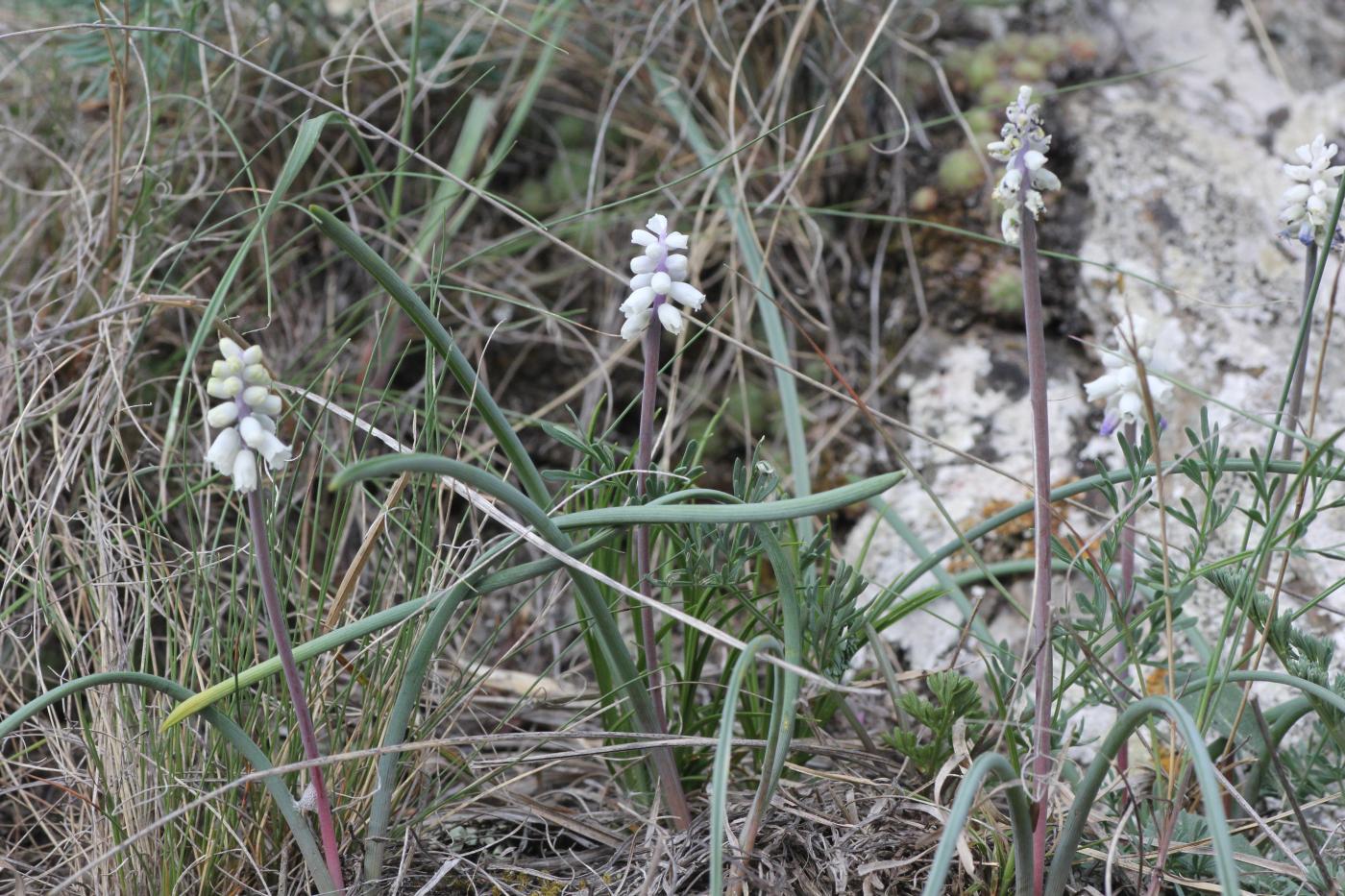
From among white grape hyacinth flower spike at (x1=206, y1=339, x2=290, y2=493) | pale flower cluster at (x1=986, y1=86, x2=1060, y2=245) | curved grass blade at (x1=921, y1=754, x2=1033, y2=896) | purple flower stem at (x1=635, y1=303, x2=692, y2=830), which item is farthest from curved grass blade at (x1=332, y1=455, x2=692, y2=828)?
pale flower cluster at (x1=986, y1=86, x2=1060, y2=245)

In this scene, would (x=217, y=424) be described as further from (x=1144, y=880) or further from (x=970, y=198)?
(x=970, y=198)

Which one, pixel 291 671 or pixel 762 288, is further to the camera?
pixel 762 288

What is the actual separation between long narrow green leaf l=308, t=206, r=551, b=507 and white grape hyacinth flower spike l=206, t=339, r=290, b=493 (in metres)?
0.13

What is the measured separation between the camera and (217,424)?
95 centimetres

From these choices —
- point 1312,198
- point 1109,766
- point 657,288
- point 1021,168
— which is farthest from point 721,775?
point 1312,198

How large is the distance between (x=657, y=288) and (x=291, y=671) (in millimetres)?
513

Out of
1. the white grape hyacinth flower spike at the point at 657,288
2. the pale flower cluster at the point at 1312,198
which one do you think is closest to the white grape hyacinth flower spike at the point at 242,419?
the white grape hyacinth flower spike at the point at 657,288

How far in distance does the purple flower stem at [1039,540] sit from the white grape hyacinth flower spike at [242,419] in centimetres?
68

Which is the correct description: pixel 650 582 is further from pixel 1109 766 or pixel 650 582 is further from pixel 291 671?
pixel 1109 766

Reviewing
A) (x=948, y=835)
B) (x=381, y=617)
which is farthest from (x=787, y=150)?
(x=948, y=835)

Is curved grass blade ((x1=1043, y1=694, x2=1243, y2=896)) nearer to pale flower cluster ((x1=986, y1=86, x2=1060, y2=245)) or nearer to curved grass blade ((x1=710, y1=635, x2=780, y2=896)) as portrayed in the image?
curved grass blade ((x1=710, y1=635, x2=780, y2=896))

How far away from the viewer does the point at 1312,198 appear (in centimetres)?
119

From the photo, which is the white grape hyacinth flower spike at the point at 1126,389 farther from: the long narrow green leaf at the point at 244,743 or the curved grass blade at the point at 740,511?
the long narrow green leaf at the point at 244,743

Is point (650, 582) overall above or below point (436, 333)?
below
